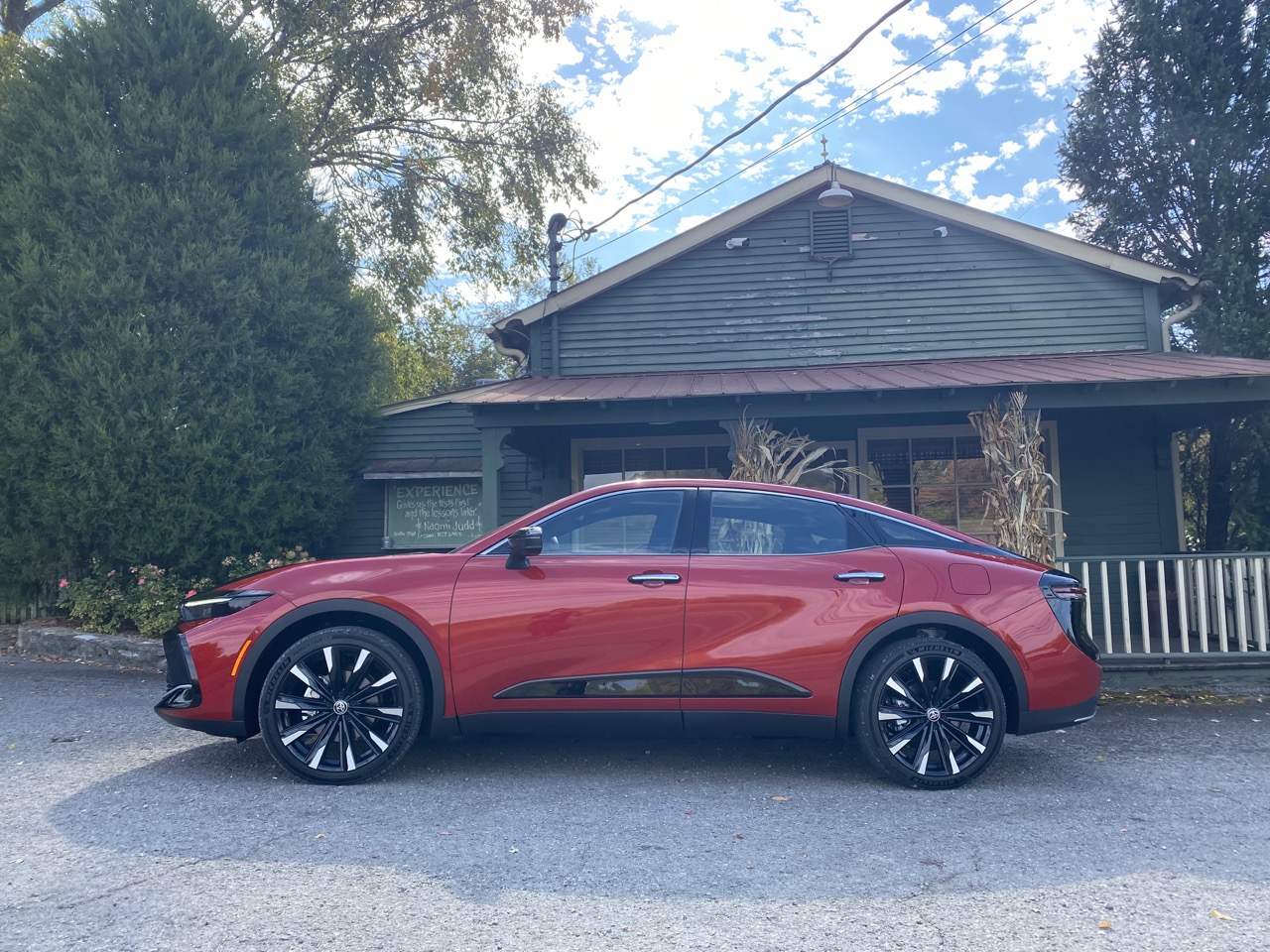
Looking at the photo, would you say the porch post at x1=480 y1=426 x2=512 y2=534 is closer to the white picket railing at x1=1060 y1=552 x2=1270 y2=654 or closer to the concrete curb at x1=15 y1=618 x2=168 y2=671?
the concrete curb at x1=15 y1=618 x2=168 y2=671

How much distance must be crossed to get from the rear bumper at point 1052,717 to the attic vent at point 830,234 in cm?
747

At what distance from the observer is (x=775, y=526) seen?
184 inches

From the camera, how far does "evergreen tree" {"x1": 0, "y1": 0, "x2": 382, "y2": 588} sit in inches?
343

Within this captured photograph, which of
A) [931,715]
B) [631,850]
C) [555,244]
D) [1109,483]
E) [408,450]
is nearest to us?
[631,850]

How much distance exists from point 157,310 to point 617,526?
22.0 feet

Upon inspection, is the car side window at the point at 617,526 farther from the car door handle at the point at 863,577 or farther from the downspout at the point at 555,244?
the downspout at the point at 555,244

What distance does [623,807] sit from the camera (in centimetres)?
404

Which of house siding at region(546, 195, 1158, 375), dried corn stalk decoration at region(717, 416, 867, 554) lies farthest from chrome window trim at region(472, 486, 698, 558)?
house siding at region(546, 195, 1158, 375)

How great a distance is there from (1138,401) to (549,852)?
698cm

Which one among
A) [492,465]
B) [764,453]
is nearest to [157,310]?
[492,465]

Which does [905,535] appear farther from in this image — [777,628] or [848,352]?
[848,352]

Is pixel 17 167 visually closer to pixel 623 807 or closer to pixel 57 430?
pixel 57 430

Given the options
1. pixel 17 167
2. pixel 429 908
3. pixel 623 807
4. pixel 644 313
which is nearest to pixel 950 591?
pixel 623 807

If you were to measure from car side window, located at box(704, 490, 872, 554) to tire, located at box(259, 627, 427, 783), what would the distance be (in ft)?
5.51
